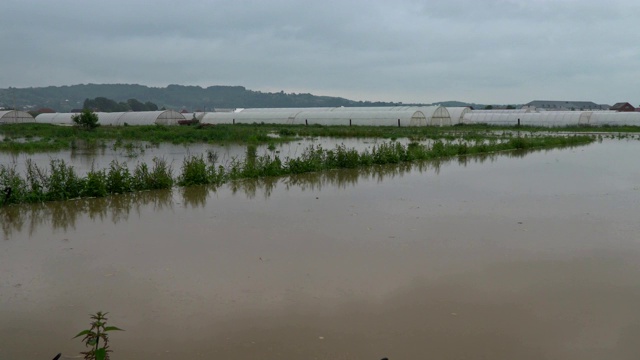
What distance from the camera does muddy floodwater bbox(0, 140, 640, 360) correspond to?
371 centimetres

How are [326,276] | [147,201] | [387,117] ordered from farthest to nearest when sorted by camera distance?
[387,117], [147,201], [326,276]

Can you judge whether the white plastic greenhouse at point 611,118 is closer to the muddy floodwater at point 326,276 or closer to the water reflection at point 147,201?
the water reflection at point 147,201

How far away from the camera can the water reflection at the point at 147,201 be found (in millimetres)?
7324

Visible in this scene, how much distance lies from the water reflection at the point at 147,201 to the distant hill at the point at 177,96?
122 m

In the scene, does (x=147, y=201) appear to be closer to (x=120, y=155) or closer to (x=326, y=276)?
(x=326, y=276)

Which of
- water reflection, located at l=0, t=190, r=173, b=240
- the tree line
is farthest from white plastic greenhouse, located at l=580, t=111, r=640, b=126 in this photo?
the tree line

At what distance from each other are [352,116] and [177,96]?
125 m

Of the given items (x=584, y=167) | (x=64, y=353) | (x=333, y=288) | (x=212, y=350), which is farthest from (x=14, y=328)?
(x=584, y=167)

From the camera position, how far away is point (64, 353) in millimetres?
3498

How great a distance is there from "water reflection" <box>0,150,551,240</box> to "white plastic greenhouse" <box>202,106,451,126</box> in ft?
83.7

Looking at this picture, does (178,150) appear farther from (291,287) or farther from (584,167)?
(291,287)

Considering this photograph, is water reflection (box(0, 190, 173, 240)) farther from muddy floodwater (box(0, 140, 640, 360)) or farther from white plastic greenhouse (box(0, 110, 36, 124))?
white plastic greenhouse (box(0, 110, 36, 124))

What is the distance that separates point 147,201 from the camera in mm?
8742

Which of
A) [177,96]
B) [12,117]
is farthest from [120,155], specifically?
[177,96]
